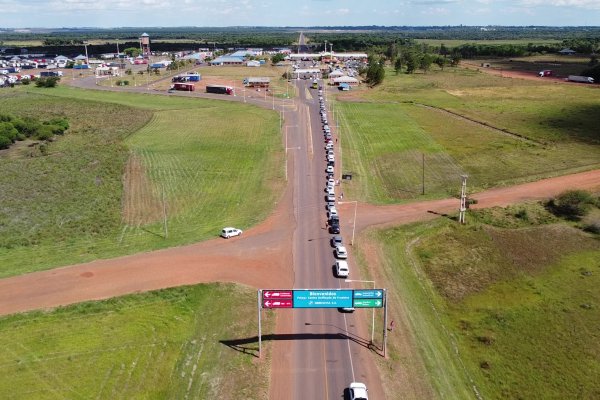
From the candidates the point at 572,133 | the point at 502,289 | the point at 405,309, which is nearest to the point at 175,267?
the point at 405,309

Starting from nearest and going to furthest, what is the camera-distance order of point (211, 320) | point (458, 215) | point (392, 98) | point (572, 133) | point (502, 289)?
point (211, 320) < point (502, 289) < point (458, 215) < point (572, 133) < point (392, 98)

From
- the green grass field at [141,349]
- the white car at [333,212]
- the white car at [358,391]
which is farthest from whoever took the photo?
the white car at [333,212]

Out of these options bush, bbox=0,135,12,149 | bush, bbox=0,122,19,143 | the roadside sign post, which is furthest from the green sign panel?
bush, bbox=0,122,19,143

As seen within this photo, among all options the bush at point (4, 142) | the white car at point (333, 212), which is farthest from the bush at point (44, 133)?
the white car at point (333, 212)

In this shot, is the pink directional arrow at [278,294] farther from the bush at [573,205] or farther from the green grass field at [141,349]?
the bush at [573,205]

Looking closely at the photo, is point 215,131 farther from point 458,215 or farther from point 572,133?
point 572,133

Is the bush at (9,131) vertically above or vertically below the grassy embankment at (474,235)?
above

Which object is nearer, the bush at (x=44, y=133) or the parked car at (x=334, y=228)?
the parked car at (x=334, y=228)
